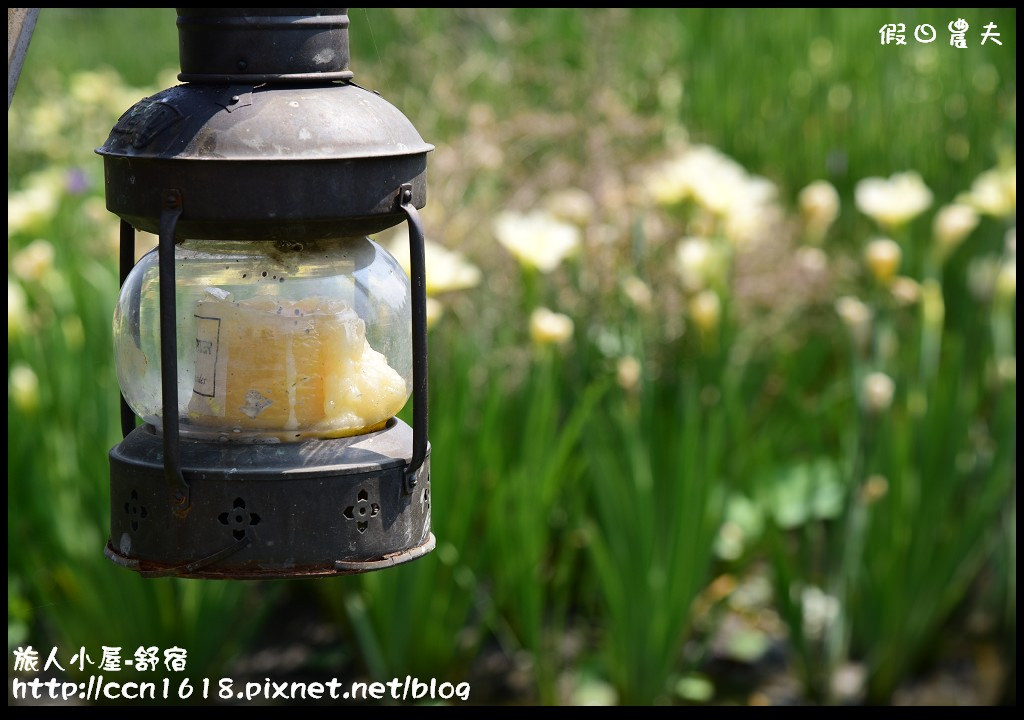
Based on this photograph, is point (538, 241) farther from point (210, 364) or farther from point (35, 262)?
point (210, 364)

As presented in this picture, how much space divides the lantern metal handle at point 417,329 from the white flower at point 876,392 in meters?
1.65

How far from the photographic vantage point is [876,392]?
253cm

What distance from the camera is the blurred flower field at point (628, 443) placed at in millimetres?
2537

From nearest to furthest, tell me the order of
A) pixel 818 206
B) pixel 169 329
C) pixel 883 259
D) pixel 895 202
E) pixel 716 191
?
pixel 169 329 → pixel 883 259 → pixel 716 191 → pixel 895 202 → pixel 818 206

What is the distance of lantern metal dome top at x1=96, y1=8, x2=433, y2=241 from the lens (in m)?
0.99

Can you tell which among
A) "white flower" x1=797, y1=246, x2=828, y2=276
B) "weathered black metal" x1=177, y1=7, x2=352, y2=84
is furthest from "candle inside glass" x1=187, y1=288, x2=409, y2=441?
"white flower" x1=797, y1=246, x2=828, y2=276

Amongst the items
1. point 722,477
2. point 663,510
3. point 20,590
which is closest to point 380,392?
point 663,510

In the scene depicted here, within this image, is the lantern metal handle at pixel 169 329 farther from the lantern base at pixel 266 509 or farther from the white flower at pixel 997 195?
the white flower at pixel 997 195

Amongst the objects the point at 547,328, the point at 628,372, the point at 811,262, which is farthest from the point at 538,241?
the point at 811,262

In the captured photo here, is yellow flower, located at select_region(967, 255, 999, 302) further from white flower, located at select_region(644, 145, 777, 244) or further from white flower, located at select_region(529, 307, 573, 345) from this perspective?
white flower, located at select_region(529, 307, 573, 345)

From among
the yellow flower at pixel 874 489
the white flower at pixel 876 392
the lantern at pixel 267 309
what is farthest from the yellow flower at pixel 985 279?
the lantern at pixel 267 309

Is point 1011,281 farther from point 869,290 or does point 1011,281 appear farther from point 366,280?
point 366,280

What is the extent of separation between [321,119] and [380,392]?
0.25 metres

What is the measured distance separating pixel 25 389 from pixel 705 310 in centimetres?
149
